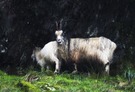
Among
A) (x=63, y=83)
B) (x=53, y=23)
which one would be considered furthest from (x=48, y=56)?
(x=63, y=83)

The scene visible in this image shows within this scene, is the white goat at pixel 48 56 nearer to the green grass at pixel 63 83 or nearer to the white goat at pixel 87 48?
the white goat at pixel 87 48


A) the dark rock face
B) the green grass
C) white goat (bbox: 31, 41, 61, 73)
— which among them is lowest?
the green grass

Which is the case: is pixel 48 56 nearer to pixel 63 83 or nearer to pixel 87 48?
pixel 87 48

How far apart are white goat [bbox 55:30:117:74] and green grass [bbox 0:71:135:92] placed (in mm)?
631

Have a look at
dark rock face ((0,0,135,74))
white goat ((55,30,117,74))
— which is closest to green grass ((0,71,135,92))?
white goat ((55,30,117,74))

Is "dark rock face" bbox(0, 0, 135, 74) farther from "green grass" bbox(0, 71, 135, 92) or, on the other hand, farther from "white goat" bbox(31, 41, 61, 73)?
"green grass" bbox(0, 71, 135, 92)

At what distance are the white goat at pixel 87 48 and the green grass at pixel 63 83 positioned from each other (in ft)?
2.07

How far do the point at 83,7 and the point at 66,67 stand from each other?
1997 mm

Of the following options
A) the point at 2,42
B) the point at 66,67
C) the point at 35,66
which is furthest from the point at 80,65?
the point at 2,42

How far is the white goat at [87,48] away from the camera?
13.1m

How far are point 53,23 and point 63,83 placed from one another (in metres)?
3.08

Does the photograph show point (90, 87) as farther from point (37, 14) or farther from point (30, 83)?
point (37, 14)

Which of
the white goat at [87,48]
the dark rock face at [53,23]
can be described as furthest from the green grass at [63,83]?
the dark rock face at [53,23]

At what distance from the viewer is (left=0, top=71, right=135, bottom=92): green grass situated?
10808mm
